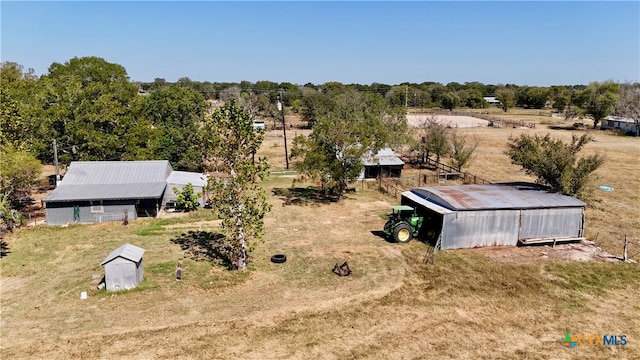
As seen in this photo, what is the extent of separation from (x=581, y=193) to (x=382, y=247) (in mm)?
12289

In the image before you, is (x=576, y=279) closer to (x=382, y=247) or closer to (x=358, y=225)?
(x=382, y=247)

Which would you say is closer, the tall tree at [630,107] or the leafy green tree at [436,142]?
the leafy green tree at [436,142]

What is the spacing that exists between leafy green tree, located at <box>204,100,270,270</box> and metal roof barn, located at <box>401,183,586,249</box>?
9.62m

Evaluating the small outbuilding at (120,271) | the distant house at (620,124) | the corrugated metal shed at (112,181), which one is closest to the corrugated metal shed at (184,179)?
the corrugated metal shed at (112,181)

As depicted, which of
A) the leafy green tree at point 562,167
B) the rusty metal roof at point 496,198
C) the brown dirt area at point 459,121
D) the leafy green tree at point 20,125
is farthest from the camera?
the brown dirt area at point 459,121

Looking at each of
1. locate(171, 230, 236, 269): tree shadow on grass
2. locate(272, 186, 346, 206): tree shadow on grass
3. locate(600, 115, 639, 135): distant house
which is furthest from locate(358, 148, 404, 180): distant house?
locate(600, 115, 639, 135): distant house

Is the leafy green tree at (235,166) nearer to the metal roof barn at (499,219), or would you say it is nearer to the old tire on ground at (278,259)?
the old tire on ground at (278,259)

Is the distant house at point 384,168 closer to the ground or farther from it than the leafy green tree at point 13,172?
closer to the ground

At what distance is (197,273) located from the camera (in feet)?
62.5

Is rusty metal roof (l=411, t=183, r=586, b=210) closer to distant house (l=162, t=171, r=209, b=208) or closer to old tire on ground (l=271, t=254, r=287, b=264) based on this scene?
old tire on ground (l=271, t=254, r=287, b=264)

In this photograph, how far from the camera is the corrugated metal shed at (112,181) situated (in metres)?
27.4

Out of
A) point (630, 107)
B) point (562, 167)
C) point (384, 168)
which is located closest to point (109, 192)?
point (384, 168)

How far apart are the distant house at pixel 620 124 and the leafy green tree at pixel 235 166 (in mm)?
72196
